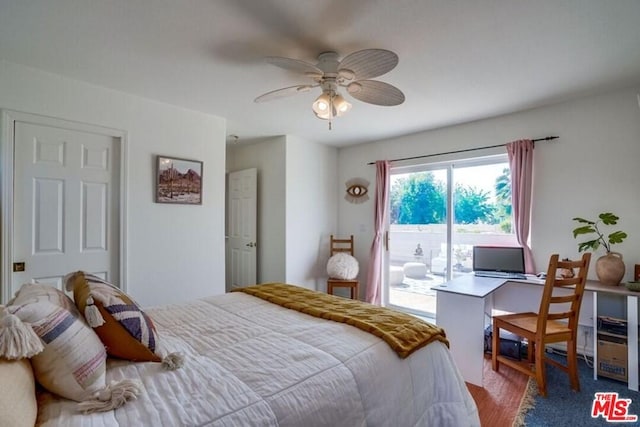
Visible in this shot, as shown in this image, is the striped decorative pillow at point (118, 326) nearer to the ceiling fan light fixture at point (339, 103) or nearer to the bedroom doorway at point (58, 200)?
the bedroom doorway at point (58, 200)

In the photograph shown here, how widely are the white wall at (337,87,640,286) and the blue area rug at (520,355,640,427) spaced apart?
971 mm

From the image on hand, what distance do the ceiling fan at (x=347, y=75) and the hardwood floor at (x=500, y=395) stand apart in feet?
7.26

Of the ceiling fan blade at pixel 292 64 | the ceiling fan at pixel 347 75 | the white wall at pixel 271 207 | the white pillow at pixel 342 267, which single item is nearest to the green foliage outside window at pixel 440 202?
the white pillow at pixel 342 267

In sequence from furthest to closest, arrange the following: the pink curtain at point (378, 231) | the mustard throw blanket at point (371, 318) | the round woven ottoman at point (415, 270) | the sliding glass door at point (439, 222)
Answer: the pink curtain at point (378, 231) < the round woven ottoman at point (415, 270) < the sliding glass door at point (439, 222) < the mustard throw blanket at point (371, 318)

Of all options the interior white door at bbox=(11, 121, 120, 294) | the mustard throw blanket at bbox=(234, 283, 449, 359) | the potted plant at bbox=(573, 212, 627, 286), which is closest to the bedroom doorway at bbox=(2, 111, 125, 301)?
the interior white door at bbox=(11, 121, 120, 294)

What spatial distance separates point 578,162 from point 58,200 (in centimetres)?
464

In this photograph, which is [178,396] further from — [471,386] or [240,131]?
[240,131]

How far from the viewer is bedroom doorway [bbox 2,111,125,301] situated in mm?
2188

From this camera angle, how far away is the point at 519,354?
2.69 metres

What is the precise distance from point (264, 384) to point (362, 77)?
1785 millimetres

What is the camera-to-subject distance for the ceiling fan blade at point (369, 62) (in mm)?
1633

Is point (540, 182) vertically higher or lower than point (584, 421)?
higher

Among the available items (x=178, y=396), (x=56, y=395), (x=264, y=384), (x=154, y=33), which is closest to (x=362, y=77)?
(x=154, y=33)

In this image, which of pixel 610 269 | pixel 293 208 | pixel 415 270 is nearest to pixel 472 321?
pixel 610 269
